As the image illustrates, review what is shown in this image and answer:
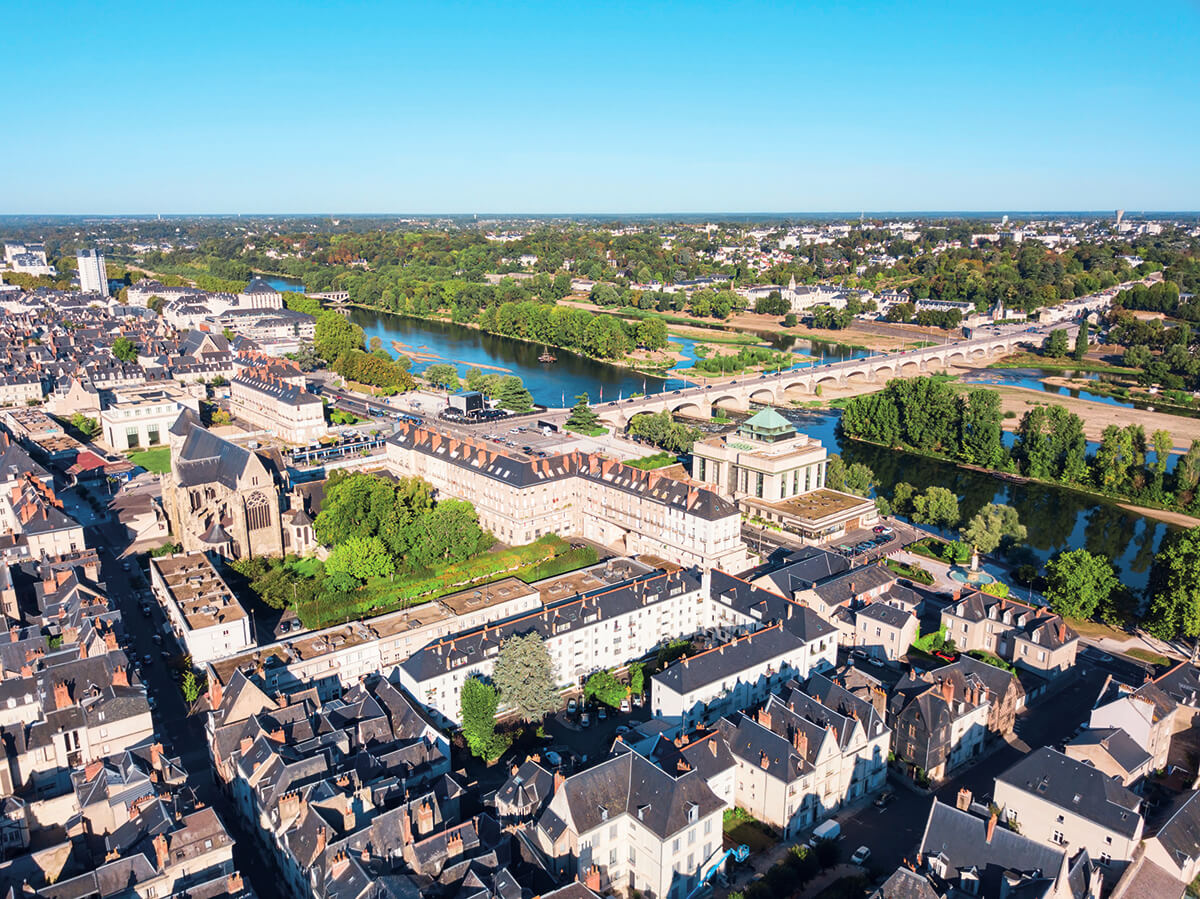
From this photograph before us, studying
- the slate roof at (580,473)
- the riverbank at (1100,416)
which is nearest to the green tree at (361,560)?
the slate roof at (580,473)

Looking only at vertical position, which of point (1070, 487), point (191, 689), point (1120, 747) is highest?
point (1120, 747)

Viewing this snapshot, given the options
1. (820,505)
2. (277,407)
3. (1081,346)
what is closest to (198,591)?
(820,505)

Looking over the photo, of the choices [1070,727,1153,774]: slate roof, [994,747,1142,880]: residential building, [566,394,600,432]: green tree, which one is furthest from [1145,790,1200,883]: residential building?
[566,394,600,432]: green tree

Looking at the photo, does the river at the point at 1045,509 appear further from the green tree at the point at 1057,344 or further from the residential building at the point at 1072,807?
the green tree at the point at 1057,344

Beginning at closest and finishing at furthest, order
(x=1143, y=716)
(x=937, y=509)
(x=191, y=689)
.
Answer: (x=1143, y=716) < (x=191, y=689) < (x=937, y=509)

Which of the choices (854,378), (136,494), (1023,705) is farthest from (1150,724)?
(854,378)

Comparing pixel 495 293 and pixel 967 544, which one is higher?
pixel 495 293

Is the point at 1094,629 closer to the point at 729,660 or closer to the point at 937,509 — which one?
the point at 937,509

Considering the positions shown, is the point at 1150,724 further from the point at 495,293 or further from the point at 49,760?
the point at 495,293
